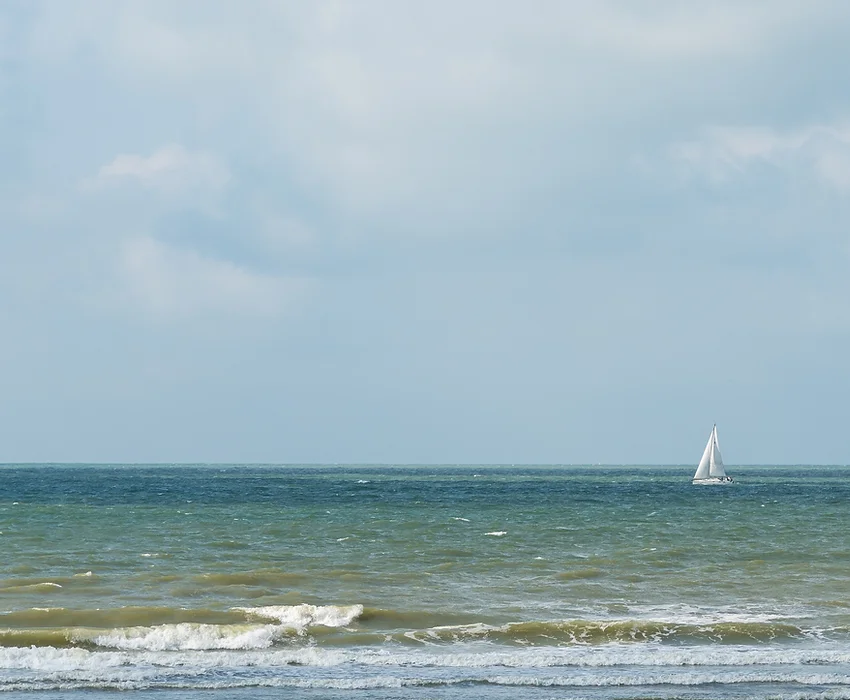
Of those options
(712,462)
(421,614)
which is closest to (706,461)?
(712,462)

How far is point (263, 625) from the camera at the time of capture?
79.3ft

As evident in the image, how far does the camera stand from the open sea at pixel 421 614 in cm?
1853

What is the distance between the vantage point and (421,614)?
25734mm

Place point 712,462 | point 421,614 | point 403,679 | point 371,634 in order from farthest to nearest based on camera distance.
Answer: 1. point 712,462
2. point 421,614
3. point 371,634
4. point 403,679

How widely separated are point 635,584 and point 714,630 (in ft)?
26.5

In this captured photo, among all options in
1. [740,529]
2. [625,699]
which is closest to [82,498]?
[740,529]

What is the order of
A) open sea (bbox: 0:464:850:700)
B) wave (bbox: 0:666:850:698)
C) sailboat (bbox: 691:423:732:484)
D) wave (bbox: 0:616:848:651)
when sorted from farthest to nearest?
sailboat (bbox: 691:423:732:484), wave (bbox: 0:616:848:651), open sea (bbox: 0:464:850:700), wave (bbox: 0:666:850:698)

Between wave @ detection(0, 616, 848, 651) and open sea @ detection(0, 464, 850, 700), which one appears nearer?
open sea @ detection(0, 464, 850, 700)

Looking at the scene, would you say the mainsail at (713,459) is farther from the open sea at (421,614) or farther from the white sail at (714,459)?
the open sea at (421,614)

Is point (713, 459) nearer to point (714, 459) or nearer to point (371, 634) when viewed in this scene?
point (714, 459)

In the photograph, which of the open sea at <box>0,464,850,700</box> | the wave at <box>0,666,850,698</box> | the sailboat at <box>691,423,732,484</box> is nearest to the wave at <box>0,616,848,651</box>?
the open sea at <box>0,464,850,700</box>

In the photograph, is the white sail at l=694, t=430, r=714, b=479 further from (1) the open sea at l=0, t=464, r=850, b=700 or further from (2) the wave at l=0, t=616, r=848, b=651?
(2) the wave at l=0, t=616, r=848, b=651

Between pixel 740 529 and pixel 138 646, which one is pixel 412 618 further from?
pixel 740 529

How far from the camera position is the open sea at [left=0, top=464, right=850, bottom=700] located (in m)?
18.5
